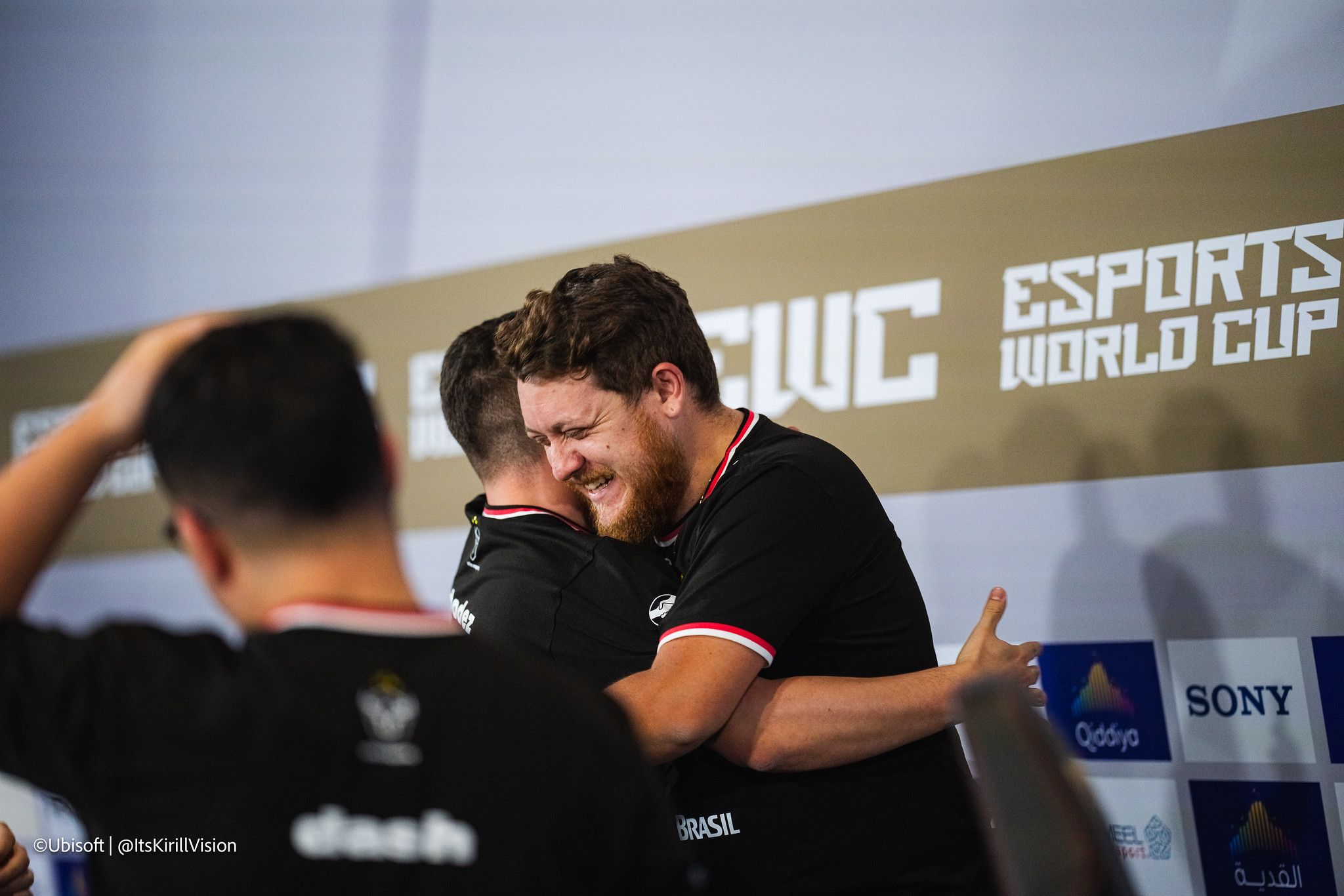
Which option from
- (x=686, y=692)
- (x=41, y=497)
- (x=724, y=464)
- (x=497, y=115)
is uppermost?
(x=497, y=115)

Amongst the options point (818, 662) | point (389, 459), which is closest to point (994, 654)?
point (818, 662)

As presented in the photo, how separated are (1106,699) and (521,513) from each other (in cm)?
121

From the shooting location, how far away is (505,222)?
3.74 meters

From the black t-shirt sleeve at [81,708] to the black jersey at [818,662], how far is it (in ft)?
2.82

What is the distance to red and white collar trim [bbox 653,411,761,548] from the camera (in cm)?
205

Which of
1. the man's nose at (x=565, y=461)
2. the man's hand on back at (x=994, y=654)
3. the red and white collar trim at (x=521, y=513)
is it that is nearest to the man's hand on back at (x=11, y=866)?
the red and white collar trim at (x=521, y=513)

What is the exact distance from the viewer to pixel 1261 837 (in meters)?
2.30

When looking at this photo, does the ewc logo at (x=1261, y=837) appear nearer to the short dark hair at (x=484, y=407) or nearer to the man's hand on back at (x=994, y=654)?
the man's hand on back at (x=994, y=654)

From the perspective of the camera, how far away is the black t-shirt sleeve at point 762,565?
1.76 m

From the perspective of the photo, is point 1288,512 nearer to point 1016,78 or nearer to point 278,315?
point 1016,78

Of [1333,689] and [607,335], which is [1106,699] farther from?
[607,335]

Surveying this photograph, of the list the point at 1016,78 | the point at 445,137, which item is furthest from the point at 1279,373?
the point at 445,137

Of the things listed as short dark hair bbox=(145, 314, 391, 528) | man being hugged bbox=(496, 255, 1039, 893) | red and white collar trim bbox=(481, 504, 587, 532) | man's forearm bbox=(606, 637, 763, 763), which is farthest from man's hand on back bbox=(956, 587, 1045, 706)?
short dark hair bbox=(145, 314, 391, 528)

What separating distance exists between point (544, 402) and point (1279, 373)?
1.36 meters
